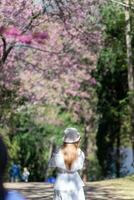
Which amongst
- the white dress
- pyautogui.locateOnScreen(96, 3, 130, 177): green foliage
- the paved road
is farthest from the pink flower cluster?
pyautogui.locateOnScreen(96, 3, 130, 177): green foliage

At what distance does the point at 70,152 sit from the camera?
21.2 feet

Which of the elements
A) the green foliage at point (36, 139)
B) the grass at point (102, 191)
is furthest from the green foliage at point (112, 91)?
the grass at point (102, 191)

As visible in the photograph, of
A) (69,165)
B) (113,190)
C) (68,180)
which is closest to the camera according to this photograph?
(69,165)

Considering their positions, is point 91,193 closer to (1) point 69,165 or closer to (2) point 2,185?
(1) point 69,165

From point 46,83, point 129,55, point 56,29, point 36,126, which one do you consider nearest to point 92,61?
point 46,83

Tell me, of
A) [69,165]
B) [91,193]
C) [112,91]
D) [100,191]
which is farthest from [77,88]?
[69,165]

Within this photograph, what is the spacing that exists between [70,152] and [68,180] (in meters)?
0.55

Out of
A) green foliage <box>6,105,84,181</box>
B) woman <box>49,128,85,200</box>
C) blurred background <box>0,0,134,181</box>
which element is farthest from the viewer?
green foliage <box>6,105,84,181</box>

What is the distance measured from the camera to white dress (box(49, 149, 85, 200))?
21.9 ft

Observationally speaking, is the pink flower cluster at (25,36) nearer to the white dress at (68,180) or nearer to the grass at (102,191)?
the white dress at (68,180)

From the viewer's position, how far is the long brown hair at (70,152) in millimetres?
6387

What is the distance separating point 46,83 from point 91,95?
3.27 metres

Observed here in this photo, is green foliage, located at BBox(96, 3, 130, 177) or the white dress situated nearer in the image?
the white dress

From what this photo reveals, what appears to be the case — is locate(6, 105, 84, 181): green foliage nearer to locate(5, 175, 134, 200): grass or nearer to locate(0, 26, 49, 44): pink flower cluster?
locate(5, 175, 134, 200): grass
